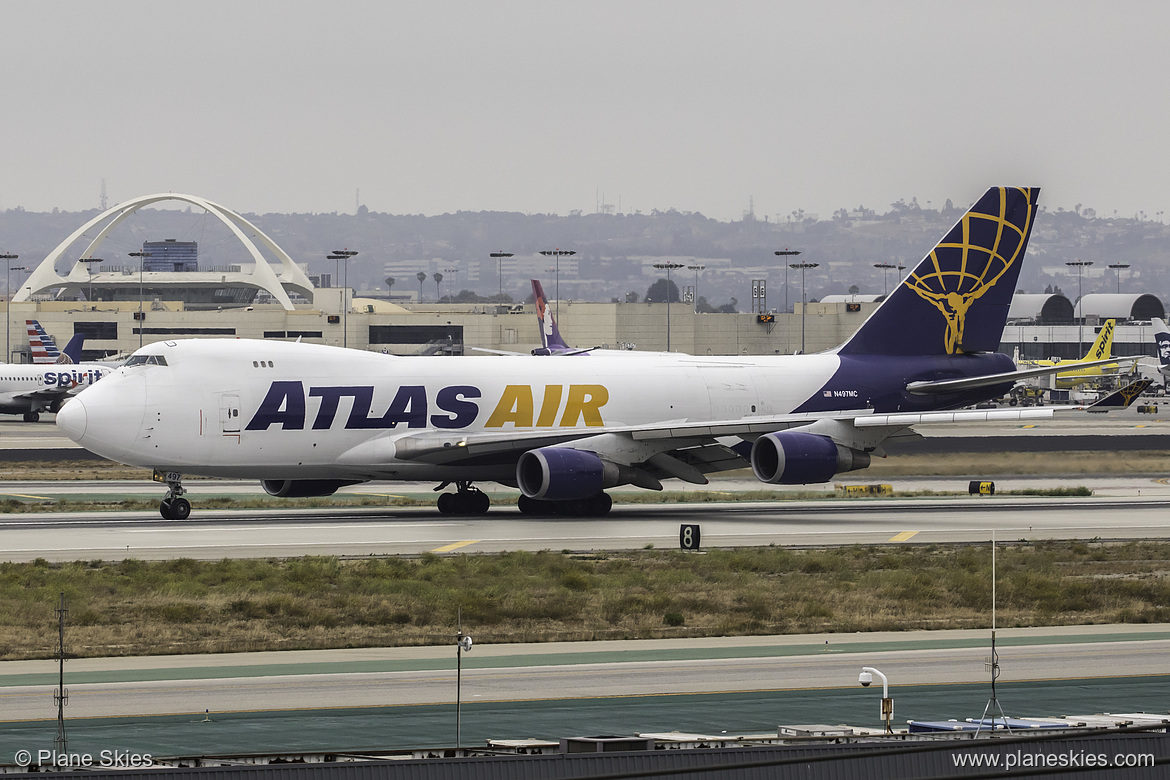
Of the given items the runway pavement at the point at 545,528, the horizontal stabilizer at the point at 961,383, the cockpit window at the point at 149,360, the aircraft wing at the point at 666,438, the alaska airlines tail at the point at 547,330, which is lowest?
the runway pavement at the point at 545,528

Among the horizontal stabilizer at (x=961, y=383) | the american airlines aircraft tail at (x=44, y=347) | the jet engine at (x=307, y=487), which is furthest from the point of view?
the american airlines aircraft tail at (x=44, y=347)

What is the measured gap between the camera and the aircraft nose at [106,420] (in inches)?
1727

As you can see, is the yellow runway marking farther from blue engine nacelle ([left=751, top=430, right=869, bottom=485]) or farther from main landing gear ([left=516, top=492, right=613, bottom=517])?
blue engine nacelle ([left=751, top=430, right=869, bottom=485])

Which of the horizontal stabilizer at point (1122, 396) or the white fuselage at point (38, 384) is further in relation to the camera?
the white fuselage at point (38, 384)

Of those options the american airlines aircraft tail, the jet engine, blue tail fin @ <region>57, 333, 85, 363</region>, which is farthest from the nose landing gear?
the american airlines aircraft tail

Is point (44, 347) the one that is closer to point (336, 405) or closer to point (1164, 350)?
point (336, 405)

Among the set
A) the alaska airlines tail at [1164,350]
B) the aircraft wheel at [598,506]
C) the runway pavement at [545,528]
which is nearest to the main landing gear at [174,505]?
the runway pavement at [545,528]

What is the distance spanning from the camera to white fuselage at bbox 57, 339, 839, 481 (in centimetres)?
4484

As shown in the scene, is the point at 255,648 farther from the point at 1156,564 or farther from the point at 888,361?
the point at 888,361

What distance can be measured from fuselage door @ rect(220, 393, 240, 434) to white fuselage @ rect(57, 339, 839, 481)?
0.03 m

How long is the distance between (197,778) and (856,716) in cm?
998

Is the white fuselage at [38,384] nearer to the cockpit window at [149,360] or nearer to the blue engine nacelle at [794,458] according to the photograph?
the cockpit window at [149,360]

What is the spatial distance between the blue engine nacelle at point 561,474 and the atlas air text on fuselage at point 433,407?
2.30 metres

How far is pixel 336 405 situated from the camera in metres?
46.6
